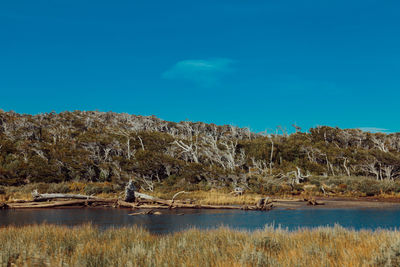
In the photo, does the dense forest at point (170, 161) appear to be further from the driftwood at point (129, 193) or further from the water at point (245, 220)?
the water at point (245, 220)

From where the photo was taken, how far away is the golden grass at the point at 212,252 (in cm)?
686

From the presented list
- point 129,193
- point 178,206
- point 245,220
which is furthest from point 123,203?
point 245,220

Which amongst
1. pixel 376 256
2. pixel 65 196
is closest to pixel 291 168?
pixel 65 196

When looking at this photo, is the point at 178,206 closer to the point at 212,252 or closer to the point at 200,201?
the point at 200,201

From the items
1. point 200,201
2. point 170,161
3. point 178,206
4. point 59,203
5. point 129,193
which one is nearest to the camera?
point 178,206

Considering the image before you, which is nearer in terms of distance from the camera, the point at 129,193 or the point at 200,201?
the point at 129,193

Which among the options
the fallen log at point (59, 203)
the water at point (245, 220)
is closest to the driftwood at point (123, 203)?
the fallen log at point (59, 203)

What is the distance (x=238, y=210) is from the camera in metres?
29.9

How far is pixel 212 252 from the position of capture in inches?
325

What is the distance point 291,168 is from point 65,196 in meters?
37.1

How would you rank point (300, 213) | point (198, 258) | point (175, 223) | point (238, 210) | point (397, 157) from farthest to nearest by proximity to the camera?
point (397, 157) < point (238, 210) < point (300, 213) < point (175, 223) < point (198, 258)

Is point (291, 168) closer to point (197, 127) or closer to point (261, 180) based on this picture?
point (261, 180)

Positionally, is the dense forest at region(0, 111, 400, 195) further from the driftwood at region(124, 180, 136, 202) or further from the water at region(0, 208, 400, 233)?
the water at region(0, 208, 400, 233)

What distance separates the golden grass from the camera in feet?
22.5
